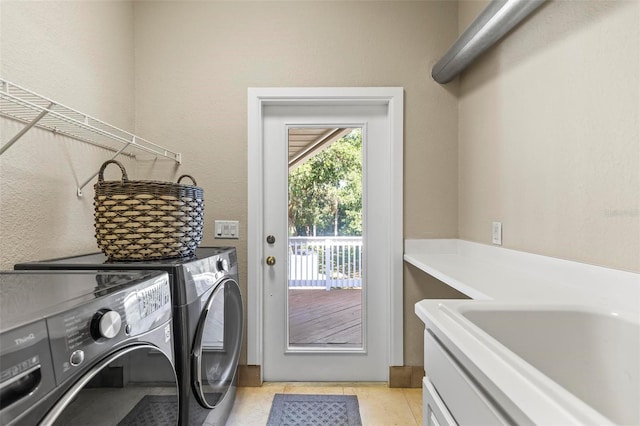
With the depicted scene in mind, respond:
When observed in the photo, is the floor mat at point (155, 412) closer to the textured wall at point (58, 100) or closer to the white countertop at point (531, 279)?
the textured wall at point (58, 100)

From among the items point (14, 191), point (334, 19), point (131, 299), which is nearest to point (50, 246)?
point (14, 191)

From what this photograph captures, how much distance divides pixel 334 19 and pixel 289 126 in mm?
741

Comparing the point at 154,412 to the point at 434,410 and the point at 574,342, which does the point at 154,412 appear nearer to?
the point at 434,410

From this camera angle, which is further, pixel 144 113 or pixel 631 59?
pixel 144 113

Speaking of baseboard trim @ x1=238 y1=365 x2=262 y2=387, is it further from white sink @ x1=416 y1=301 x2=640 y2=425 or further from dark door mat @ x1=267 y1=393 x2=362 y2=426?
white sink @ x1=416 y1=301 x2=640 y2=425

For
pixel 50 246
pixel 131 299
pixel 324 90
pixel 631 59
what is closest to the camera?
pixel 131 299

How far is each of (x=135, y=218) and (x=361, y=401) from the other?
161cm

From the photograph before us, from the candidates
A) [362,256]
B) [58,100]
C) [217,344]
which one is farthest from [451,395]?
[58,100]

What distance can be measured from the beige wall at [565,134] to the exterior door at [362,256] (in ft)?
2.05

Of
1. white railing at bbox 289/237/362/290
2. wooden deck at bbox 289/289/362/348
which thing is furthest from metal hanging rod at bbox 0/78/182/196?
wooden deck at bbox 289/289/362/348

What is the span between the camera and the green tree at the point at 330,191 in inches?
90.1

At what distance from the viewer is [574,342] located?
0.86 metres

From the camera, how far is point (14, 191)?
134 cm

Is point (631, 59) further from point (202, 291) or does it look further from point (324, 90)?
point (202, 291)
